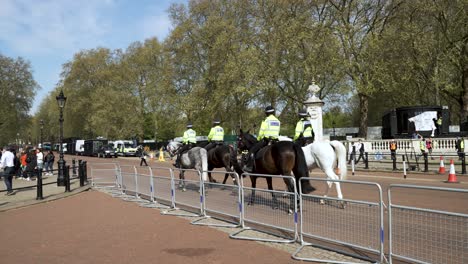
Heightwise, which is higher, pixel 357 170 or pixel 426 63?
pixel 426 63

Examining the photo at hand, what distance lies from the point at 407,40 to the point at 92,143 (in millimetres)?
47522

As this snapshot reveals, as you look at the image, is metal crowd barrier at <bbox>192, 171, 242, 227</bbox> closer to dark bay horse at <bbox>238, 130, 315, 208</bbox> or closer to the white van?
dark bay horse at <bbox>238, 130, 315, 208</bbox>

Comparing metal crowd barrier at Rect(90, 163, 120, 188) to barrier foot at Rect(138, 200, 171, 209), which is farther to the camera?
metal crowd barrier at Rect(90, 163, 120, 188)

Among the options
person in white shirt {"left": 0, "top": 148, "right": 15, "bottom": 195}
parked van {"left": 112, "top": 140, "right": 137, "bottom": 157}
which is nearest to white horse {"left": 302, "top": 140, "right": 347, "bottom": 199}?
person in white shirt {"left": 0, "top": 148, "right": 15, "bottom": 195}

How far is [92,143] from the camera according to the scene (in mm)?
65062

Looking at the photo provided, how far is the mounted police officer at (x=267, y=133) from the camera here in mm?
11070

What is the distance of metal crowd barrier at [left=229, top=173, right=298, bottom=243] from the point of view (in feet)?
24.8

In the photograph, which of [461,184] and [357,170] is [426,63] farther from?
[461,184]

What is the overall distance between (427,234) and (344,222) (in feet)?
4.45

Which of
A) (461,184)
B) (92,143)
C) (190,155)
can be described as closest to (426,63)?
(461,184)

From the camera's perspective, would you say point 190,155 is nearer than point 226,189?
No

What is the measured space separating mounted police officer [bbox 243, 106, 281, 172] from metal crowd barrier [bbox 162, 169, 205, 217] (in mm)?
1467

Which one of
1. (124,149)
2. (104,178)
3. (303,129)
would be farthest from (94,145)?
(303,129)

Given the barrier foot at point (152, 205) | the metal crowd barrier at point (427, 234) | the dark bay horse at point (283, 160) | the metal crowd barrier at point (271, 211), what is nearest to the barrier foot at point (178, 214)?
the barrier foot at point (152, 205)
